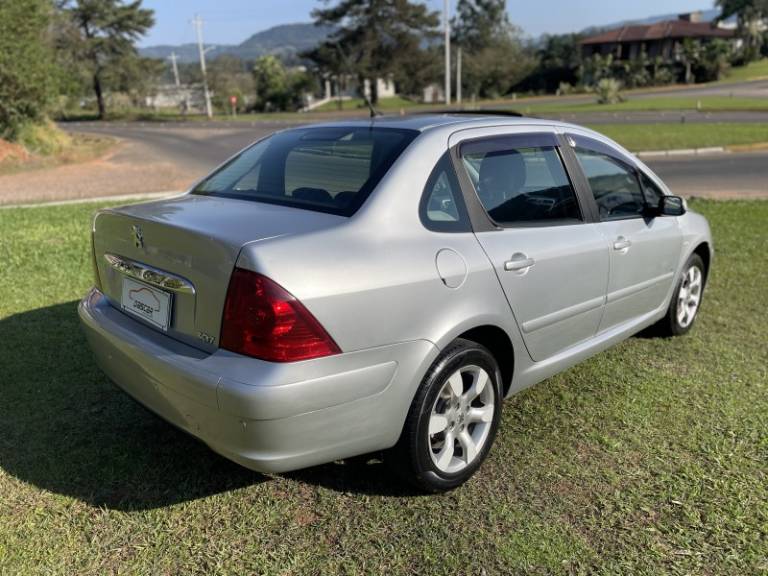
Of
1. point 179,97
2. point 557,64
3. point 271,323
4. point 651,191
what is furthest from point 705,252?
point 179,97

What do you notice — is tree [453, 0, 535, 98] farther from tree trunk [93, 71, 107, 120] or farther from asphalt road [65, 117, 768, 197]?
asphalt road [65, 117, 768, 197]

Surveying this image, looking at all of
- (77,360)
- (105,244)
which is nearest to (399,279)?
(105,244)

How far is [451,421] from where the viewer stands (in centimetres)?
291

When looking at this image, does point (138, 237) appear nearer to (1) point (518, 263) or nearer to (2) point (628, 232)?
(1) point (518, 263)

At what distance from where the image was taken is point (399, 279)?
253 cm

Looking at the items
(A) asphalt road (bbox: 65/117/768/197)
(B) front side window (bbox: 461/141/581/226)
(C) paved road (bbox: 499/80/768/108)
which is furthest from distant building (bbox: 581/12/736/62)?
(B) front side window (bbox: 461/141/581/226)

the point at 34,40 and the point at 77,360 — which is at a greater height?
the point at 34,40

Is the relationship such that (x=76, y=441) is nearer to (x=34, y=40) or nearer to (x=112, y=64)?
(x=34, y=40)

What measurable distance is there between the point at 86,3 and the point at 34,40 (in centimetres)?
4060

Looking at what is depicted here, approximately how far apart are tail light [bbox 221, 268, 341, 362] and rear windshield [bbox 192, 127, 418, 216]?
1.75ft

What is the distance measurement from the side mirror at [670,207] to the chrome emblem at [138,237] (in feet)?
9.98

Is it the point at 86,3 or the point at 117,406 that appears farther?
the point at 86,3

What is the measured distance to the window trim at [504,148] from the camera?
2.96 m

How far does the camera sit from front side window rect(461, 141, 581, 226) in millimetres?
3078
